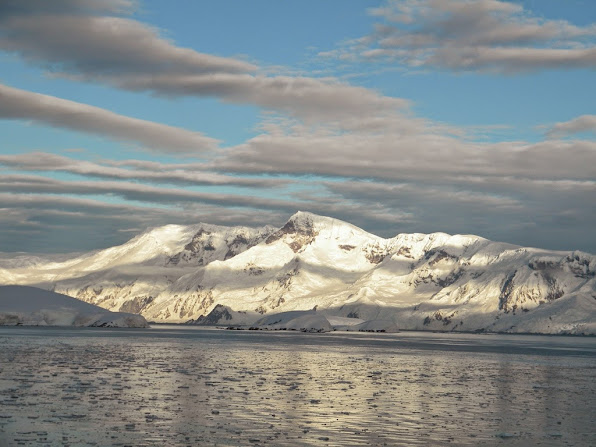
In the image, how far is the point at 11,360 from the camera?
106m

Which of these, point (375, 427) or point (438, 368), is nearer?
point (375, 427)

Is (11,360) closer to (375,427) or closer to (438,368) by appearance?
(438,368)

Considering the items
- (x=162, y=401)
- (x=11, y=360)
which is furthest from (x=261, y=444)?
(x=11, y=360)

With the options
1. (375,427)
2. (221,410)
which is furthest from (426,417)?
(221,410)

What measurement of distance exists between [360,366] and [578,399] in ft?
149

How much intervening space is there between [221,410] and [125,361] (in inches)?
2160

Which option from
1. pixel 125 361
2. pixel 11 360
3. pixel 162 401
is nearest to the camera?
pixel 162 401

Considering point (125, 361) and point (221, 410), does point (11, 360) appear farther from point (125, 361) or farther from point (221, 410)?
point (221, 410)

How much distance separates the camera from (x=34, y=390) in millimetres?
69500

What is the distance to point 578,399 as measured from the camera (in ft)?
253

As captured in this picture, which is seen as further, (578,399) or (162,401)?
(578,399)

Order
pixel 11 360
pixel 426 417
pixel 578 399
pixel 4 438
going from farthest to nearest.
A: pixel 11 360, pixel 578 399, pixel 426 417, pixel 4 438

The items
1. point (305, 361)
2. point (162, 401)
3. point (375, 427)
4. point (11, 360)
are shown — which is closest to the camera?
point (375, 427)

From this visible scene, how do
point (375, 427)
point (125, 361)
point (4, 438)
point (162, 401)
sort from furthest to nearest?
1. point (125, 361)
2. point (162, 401)
3. point (375, 427)
4. point (4, 438)
